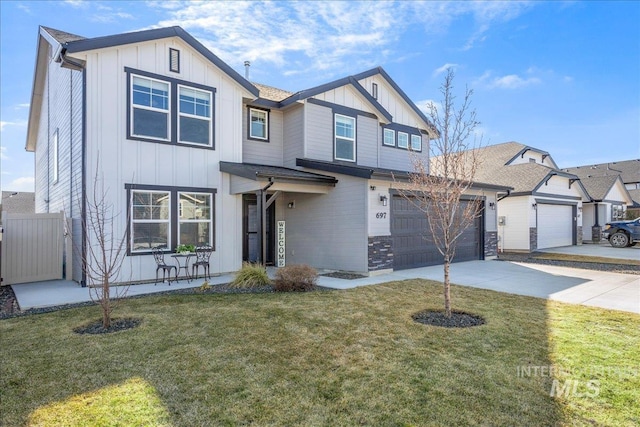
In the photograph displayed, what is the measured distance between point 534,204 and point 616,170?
1082 inches

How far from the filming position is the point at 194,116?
10016mm

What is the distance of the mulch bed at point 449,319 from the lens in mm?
5481

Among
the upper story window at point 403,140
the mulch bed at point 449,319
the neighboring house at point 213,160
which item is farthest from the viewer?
the upper story window at point 403,140

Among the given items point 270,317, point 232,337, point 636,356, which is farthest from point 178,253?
point 636,356

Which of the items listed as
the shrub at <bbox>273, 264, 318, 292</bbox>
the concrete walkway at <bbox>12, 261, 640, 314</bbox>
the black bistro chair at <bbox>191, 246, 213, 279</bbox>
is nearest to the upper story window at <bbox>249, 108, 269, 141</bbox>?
the black bistro chair at <bbox>191, 246, 213, 279</bbox>

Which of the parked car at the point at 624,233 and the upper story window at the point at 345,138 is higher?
the upper story window at the point at 345,138

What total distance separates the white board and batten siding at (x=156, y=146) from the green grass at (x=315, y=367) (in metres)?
3.65

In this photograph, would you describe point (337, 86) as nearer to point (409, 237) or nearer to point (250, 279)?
point (409, 237)

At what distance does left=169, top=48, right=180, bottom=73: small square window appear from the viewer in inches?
380

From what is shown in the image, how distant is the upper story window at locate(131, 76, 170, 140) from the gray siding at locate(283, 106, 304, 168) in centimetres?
414

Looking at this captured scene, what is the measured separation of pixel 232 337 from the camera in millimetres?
4895

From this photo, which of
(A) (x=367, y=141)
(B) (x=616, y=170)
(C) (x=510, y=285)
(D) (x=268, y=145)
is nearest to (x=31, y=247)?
(D) (x=268, y=145)

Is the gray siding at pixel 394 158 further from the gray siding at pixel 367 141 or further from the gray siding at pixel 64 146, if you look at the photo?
the gray siding at pixel 64 146

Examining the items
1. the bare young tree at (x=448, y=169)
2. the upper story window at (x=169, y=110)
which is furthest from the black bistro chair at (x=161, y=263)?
the bare young tree at (x=448, y=169)
